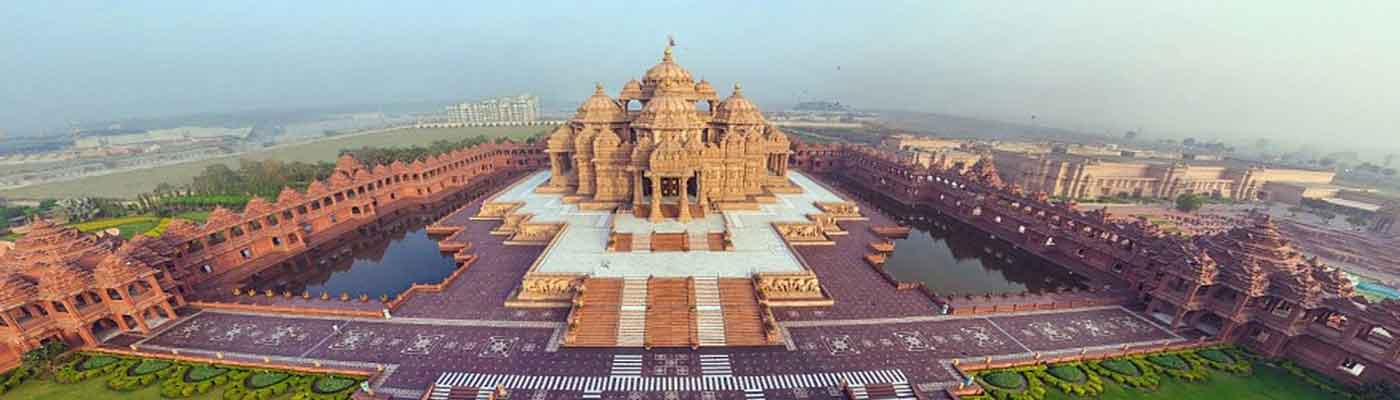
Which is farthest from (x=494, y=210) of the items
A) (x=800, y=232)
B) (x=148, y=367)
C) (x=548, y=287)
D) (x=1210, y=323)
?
(x=1210, y=323)

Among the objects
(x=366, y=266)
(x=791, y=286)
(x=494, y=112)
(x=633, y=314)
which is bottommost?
(x=366, y=266)

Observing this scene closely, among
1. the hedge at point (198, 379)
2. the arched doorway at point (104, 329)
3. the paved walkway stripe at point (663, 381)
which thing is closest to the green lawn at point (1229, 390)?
the paved walkway stripe at point (663, 381)

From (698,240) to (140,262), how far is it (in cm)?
2805

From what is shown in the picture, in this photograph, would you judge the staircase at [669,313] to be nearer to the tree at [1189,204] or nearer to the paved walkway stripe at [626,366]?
the paved walkway stripe at [626,366]

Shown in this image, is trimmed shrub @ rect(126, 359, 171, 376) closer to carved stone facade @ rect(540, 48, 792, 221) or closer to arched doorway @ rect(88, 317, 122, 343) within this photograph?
arched doorway @ rect(88, 317, 122, 343)

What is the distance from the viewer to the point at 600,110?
41.4 m

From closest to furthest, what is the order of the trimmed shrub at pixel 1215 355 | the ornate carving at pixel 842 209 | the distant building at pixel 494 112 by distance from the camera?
the trimmed shrub at pixel 1215 355 → the ornate carving at pixel 842 209 → the distant building at pixel 494 112

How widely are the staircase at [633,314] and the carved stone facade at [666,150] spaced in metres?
10.3

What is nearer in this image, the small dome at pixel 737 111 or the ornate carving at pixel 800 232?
the ornate carving at pixel 800 232

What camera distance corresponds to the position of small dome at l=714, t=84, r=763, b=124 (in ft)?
140

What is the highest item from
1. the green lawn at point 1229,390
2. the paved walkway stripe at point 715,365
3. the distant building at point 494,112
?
the distant building at point 494,112

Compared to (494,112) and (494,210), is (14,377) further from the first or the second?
(494,112)

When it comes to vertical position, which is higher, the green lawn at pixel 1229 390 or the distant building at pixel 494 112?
the distant building at pixel 494 112

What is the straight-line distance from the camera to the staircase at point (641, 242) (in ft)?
92.1
